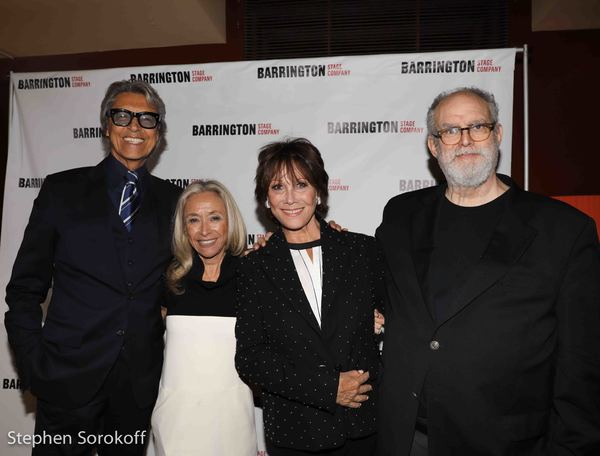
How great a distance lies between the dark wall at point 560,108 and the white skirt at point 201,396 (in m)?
3.00

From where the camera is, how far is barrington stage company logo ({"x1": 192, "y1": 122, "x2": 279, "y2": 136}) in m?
3.22

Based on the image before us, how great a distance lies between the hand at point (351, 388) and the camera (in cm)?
175

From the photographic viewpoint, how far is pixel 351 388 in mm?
1752

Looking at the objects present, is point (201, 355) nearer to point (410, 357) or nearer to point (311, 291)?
point (311, 291)

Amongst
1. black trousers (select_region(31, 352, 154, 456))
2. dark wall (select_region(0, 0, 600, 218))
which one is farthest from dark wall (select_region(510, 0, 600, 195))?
black trousers (select_region(31, 352, 154, 456))

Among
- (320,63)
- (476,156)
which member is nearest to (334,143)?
(320,63)

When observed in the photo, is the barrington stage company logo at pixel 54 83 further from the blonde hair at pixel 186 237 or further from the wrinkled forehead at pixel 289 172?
the wrinkled forehead at pixel 289 172

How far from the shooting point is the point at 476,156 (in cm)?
179

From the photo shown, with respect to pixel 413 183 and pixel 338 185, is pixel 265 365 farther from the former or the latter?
pixel 413 183

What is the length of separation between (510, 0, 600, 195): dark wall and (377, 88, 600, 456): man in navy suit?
238cm

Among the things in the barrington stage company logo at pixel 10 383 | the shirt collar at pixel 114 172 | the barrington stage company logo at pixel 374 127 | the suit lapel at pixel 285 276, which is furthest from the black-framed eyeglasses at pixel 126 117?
the barrington stage company logo at pixel 10 383

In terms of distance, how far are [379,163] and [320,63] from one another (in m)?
0.80

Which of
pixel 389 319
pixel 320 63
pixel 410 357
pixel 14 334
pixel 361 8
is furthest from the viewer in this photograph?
pixel 361 8

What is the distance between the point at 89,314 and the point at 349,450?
1.29 meters
